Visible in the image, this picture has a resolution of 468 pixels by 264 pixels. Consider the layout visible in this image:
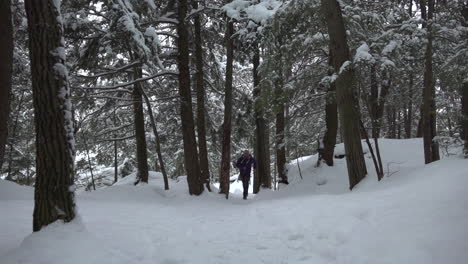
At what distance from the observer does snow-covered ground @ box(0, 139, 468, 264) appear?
4344 millimetres

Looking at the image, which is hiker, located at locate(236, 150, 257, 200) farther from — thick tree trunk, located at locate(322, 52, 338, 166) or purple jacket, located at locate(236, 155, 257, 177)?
thick tree trunk, located at locate(322, 52, 338, 166)

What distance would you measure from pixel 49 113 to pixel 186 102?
652 cm

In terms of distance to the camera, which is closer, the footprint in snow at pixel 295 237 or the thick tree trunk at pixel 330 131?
the footprint in snow at pixel 295 237

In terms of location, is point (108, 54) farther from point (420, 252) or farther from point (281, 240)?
point (420, 252)

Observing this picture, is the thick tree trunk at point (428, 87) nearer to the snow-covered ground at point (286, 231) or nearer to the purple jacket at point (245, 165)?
the snow-covered ground at point (286, 231)

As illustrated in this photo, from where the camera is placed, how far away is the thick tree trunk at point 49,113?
185 inches

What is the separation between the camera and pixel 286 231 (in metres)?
5.97

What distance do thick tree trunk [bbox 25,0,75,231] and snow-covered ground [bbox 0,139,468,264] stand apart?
358 mm

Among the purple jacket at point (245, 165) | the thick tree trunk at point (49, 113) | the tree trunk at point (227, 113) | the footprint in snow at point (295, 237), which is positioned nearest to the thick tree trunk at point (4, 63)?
the thick tree trunk at point (49, 113)

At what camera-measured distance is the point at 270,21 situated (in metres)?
9.30

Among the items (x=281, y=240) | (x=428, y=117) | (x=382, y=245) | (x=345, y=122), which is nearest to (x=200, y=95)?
(x=345, y=122)

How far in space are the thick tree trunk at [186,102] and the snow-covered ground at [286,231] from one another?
9.31 ft

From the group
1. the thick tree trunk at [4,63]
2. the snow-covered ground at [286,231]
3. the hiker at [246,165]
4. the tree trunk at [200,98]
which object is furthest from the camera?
the hiker at [246,165]

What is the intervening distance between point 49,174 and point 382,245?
431 centimetres
